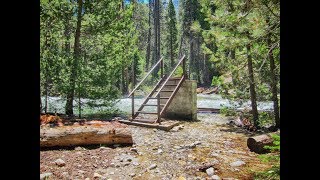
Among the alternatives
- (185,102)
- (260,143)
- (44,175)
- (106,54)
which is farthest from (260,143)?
(106,54)

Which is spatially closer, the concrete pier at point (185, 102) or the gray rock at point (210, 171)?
the gray rock at point (210, 171)

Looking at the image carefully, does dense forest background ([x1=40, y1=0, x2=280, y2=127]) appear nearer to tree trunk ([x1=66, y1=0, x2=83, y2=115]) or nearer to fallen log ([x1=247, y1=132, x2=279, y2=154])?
tree trunk ([x1=66, y1=0, x2=83, y2=115])

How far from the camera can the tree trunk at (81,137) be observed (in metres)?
6.37

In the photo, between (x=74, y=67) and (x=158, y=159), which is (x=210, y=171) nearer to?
(x=158, y=159)

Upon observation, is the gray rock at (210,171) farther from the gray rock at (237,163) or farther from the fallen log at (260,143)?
the fallen log at (260,143)

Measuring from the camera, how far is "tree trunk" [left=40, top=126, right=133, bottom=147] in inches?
251

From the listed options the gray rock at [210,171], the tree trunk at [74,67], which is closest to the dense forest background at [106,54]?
the tree trunk at [74,67]

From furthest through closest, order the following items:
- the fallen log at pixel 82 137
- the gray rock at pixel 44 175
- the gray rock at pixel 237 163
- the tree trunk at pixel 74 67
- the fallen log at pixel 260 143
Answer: the tree trunk at pixel 74 67, the fallen log at pixel 260 143, the fallen log at pixel 82 137, the gray rock at pixel 237 163, the gray rock at pixel 44 175

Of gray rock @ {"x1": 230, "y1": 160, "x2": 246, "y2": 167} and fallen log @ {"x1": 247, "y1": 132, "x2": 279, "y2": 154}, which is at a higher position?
fallen log @ {"x1": 247, "y1": 132, "x2": 279, "y2": 154}

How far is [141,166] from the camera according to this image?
553 centimetres

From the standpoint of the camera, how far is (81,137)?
21.7 feet

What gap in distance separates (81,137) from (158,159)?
1968mm

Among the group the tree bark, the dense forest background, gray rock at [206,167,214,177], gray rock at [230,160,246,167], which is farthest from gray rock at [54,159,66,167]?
the dense forest background

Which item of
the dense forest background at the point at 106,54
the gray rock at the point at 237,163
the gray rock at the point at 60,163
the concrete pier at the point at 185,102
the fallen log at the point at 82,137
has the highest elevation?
the dense forest background at the point at 106,54
